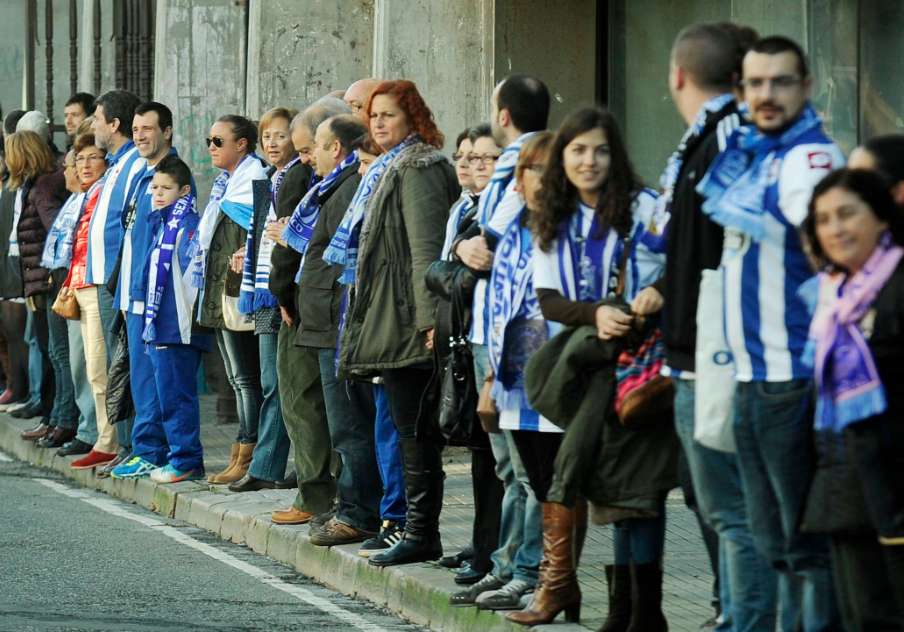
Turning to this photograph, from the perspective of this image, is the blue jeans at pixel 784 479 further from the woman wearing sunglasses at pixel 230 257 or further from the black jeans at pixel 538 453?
the woman wearing sunglasses at pixel 230 257

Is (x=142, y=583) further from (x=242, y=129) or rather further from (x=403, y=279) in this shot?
(x=242, y=129)

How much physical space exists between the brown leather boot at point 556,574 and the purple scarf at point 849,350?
1.91 metres

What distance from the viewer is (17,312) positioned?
669 inches

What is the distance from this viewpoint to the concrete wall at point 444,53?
47.8 feet

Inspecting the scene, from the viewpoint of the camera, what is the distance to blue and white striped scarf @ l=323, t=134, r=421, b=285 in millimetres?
9031

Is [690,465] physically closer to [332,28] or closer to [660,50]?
[660,50]

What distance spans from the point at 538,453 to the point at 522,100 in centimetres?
135

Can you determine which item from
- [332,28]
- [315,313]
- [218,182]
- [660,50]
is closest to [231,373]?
[218,182]

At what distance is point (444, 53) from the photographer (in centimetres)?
1465

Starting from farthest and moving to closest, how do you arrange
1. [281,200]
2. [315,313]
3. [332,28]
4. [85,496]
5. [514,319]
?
1. [332,28]
2. [85,496]
3. [281,200]
4. [315,313]
5. [514,319]

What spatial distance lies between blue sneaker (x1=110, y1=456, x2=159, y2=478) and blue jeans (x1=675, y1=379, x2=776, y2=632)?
22.5ft

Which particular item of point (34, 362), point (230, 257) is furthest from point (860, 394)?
point (34, 362)

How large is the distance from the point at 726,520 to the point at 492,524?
2405 millimetres

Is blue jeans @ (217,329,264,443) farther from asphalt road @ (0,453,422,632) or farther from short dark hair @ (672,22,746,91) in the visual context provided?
short dark hair @ (672,22,746,91)
